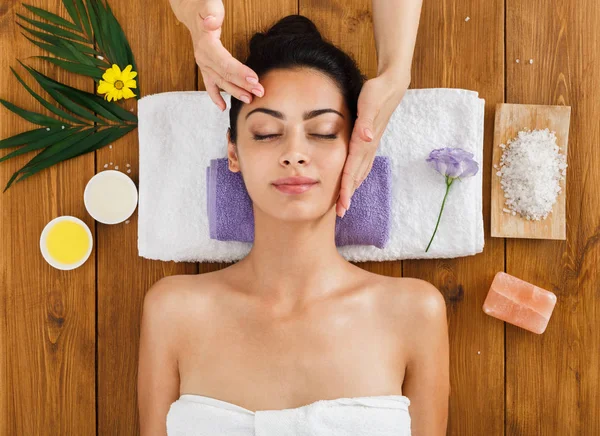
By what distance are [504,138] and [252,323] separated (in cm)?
104

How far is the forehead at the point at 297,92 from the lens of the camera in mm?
1396

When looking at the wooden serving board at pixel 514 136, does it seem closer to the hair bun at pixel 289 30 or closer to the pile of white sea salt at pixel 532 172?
the pile of white sea salt at pixel 532 172

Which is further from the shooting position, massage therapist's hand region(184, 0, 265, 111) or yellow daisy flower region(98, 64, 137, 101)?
yellow daisy flower region(98, 64, 137, 101)

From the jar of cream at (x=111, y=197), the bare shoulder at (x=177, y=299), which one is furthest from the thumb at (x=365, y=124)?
the jar of cream at (x=111, y=197)

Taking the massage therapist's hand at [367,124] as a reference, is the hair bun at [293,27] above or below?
above

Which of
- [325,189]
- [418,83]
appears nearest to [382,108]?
[325,189]

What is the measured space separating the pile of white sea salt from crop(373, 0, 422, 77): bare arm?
51cm

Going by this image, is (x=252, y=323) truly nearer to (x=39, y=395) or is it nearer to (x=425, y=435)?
(x=425, y=435)

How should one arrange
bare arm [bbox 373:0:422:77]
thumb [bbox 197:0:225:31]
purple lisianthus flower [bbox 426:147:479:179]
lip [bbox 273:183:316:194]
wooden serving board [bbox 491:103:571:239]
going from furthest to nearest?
wooden serving board [bbox 491:103:571:239] → purple lisianthus flower [bbox 426:147:479:179] → bare arm [bbox 373:0:422:77] → lip [bbox 273:183:316:194] → thumb [bbox 197:0:225:31]

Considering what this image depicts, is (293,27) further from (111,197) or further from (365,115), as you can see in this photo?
(111,197)

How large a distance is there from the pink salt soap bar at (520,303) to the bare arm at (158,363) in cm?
103

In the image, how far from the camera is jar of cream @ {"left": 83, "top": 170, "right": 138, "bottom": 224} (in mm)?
1782

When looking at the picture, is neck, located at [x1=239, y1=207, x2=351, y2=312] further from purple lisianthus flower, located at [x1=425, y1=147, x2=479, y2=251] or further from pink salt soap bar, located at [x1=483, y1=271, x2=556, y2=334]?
pink salt soap bar, located at [x1=483, y1=271, x2=556, y2=334]

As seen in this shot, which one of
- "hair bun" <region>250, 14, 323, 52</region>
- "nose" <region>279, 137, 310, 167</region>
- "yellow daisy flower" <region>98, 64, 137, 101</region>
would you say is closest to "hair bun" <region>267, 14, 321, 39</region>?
"hair bun" <region>250, 14, 323, 52</region>
